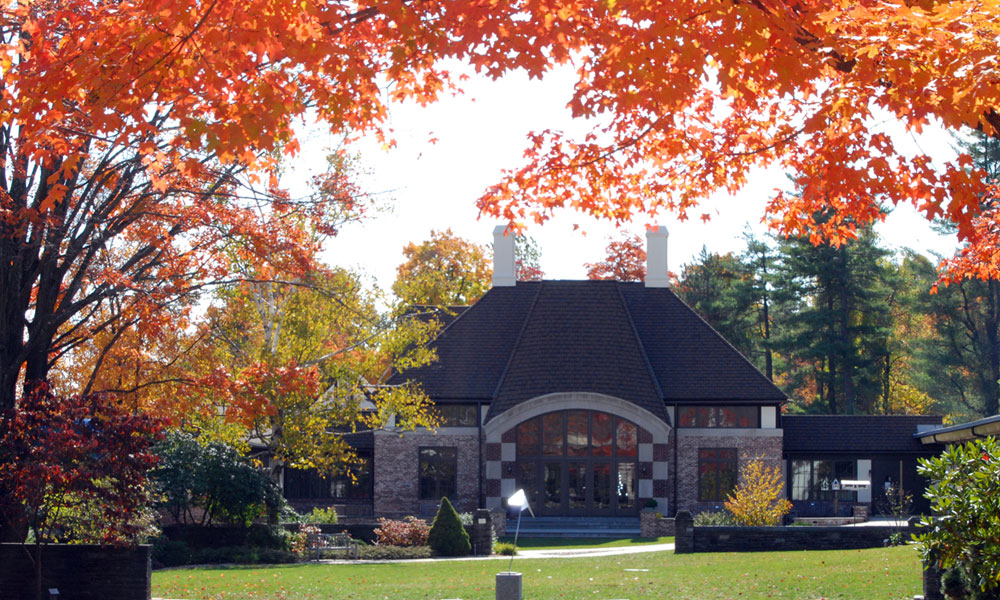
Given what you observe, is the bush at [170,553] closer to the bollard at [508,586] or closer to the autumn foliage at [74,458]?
the autumn foliage at [74,458]

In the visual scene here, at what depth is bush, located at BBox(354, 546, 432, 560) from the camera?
23156mm

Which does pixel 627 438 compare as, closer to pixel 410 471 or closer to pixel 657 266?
pixel 410 471

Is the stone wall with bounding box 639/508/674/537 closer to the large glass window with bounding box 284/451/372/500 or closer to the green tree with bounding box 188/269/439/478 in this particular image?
the green tree with bounding box 188/269/439/478

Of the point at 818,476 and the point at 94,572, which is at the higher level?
the point at 94,572

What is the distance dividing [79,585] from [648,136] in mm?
9097

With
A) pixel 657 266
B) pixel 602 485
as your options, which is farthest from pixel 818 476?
pixel 657 266

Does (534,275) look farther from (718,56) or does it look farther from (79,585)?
(718,56)

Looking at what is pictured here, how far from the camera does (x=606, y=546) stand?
27891mm

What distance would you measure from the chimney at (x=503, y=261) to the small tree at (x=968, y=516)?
28635 millimetres

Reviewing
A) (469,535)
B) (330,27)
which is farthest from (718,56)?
(469,535)

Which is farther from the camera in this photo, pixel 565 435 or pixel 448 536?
pixel 565 435

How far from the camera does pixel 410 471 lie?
34.9m

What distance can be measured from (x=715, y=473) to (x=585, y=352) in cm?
571

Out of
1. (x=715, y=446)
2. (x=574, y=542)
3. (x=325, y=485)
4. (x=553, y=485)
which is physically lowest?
(x=574, y=542)
